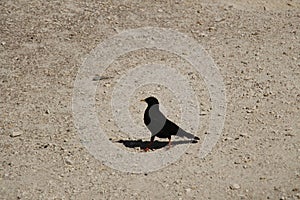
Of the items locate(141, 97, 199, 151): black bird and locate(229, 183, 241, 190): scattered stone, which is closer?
locate(229, 183, 241, 190): scattered stone

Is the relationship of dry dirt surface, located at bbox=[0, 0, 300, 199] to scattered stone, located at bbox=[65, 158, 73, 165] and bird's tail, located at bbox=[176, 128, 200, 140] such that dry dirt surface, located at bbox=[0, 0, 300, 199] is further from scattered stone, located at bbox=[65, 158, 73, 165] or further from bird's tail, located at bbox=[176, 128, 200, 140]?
bird's tail, located at bbox=[176, 128, 200, 140]

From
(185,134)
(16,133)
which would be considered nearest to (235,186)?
(185,134)

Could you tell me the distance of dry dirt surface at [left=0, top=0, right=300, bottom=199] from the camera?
516 cm

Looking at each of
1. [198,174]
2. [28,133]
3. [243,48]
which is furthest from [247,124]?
[28,133]

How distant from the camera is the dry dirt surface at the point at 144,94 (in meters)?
5.16

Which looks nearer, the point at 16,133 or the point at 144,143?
the point at 144,143

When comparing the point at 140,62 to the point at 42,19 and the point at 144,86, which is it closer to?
the point at 144,86

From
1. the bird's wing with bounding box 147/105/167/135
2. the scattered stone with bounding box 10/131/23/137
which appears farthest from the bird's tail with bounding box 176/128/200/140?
the scattered stone with bounding box 10/131/23/137

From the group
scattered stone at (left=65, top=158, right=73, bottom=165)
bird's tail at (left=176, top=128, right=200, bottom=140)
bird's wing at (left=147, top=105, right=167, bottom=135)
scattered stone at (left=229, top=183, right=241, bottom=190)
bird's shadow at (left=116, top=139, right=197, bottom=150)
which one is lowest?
scattered stone at (left=65, top=158, right=73, bottom=165)

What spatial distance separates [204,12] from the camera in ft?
27.8

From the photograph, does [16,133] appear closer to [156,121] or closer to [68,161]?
[68,161]

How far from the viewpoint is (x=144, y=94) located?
21.6ft

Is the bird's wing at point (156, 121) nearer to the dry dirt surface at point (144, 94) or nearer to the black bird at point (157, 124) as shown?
the black bird at point (157, 124)

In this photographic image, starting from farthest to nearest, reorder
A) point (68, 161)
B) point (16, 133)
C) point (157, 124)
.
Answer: point (16, 133) < point (157, 124) < point (68, 161)
